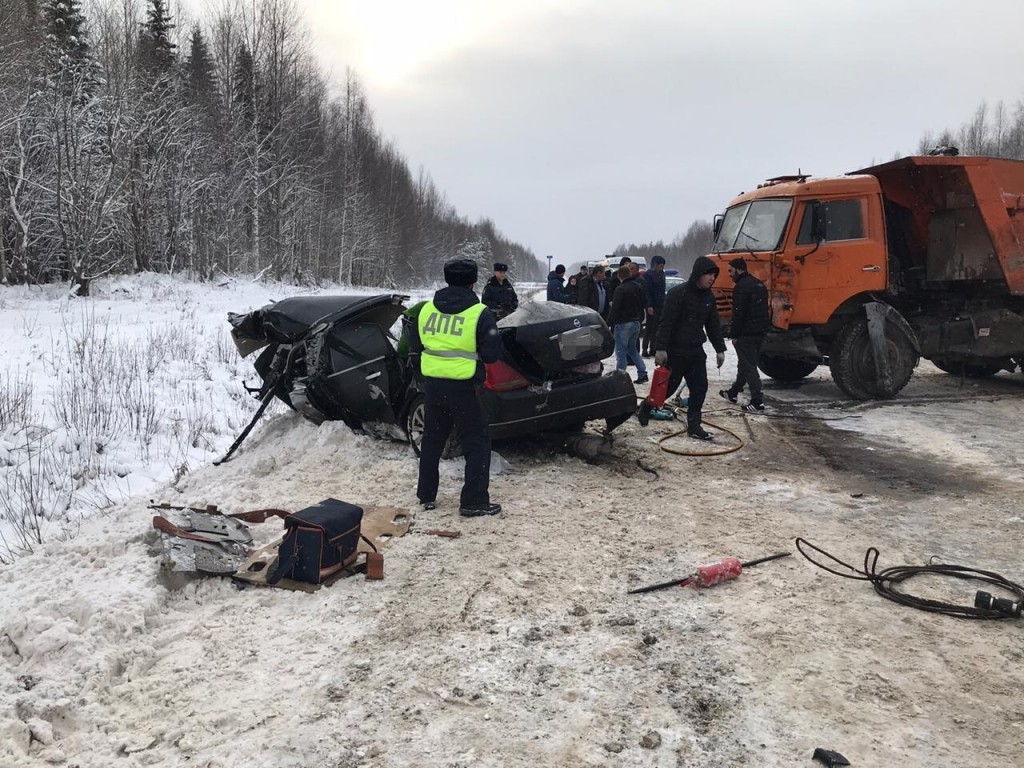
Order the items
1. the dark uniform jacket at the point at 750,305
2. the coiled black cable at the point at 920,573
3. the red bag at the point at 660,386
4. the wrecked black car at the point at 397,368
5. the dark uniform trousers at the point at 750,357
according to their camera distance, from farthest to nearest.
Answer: the dark uniform trousers at the point at 750,357 < the dark uniform jacket at the point at 750,305 < the red bag at the point at 660,386 < the wrecked black car at the point at 397,368 < the coiled black cable at the point at 920,573

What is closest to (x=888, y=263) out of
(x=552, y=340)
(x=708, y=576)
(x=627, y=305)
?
(x=627, y=305)

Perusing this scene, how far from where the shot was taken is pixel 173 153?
2561cm

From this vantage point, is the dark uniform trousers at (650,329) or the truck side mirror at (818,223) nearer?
the truck side mirror at (818,223)

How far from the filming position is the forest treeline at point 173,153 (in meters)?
18.9

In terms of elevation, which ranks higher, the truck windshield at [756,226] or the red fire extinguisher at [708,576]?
the truck windshield at [756,226]

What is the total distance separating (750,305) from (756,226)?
180cm

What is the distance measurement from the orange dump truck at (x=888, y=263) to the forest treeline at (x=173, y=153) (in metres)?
17.3

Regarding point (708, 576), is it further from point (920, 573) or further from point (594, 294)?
→ point (594, 294)

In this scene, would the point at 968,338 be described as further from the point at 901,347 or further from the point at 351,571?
the point at 351,571

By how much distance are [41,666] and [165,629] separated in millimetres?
498

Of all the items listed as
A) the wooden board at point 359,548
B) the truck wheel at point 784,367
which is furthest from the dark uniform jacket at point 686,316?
the truck wheel at point 784,367

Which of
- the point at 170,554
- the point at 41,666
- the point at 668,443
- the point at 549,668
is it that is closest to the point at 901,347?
the point at 668,443

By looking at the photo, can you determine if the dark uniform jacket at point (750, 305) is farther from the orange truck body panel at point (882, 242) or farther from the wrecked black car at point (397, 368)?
the wrecked black car at point (397, 368)

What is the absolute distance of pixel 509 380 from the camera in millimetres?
5551
